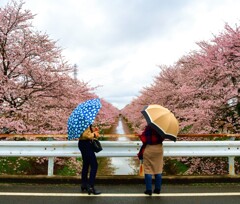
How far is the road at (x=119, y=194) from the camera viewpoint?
450 centimetres

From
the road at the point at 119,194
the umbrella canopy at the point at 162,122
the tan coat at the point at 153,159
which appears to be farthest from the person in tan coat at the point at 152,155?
the road at the point at 119,194

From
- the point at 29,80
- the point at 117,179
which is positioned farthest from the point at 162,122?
the point at 29,80

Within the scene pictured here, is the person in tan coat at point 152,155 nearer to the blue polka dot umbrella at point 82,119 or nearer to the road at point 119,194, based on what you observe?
the road at point 119,194

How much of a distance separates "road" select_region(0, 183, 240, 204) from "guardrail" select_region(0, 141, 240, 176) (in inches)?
24.4

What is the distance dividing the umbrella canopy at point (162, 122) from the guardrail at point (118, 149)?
1.10 meters

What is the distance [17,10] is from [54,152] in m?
7.57

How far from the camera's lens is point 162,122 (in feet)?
15.2

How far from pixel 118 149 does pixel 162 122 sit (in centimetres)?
152

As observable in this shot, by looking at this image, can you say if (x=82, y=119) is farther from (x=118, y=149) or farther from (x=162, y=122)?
(x=118, y=149)

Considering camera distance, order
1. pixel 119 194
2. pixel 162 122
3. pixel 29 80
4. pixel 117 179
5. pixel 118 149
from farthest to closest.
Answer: pixel 29 80
pixel 118 149
pixel 117 179
pixel 119 194
pixel 162 122

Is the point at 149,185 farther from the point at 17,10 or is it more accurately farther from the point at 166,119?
the point at 17,10

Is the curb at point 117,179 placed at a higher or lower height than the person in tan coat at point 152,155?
lower

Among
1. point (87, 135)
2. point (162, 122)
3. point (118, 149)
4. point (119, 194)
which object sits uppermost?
point (162, 122)

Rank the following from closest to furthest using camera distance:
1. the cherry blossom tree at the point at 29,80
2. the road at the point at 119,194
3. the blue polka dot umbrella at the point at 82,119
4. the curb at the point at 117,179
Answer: the road at the point at 119,194 → the blue polka dot umbrella at the point at 82,119 → the curb at the point at 117,179 → the cherry blossom tree at the point at 29,80
